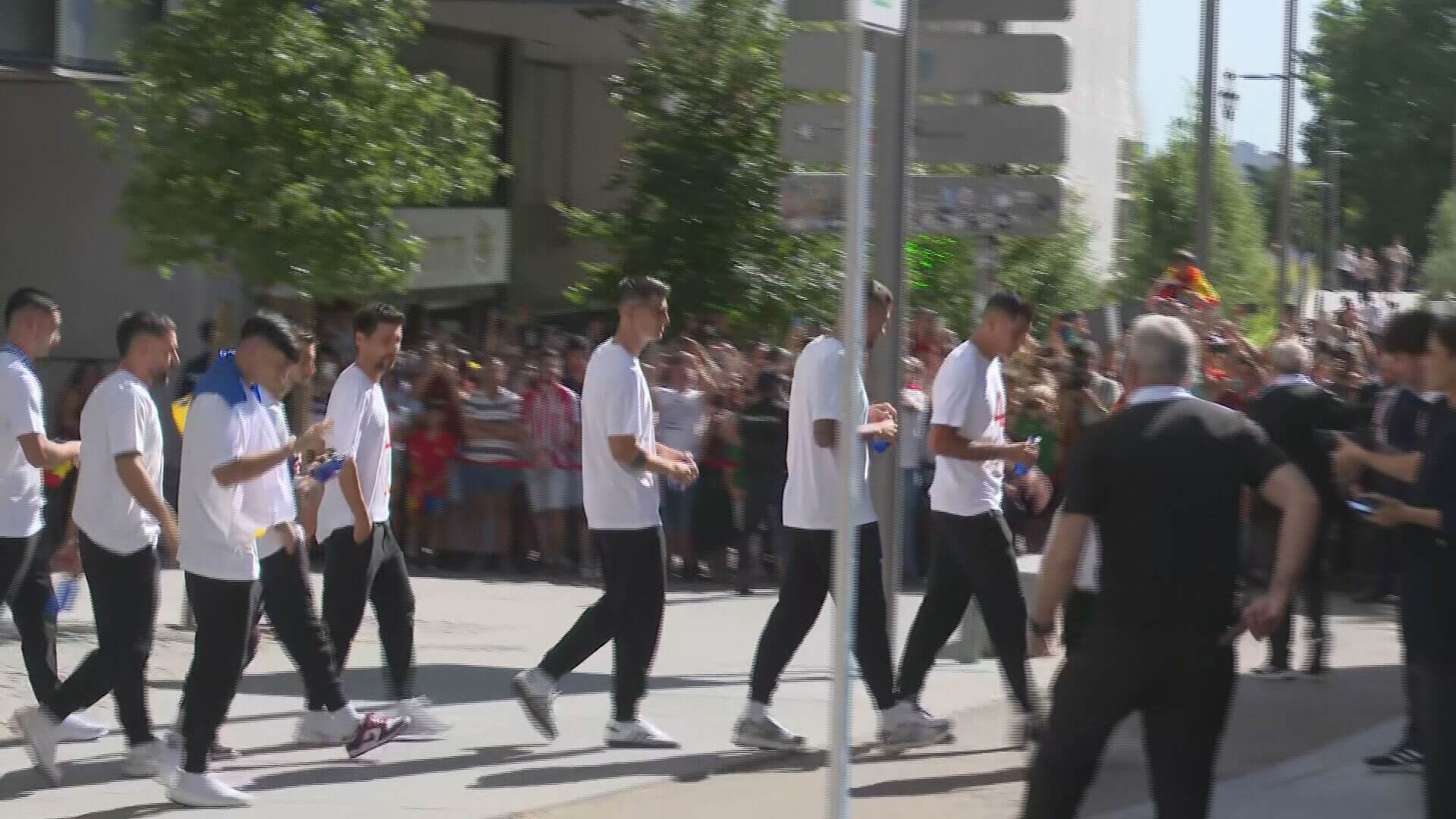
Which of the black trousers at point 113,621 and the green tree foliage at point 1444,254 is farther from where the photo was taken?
the green tree foliage at point 1444,254

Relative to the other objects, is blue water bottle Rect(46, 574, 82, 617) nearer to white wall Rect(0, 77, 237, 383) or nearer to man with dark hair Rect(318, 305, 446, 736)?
man with dark hair Rect(318, 305, 446, 736)

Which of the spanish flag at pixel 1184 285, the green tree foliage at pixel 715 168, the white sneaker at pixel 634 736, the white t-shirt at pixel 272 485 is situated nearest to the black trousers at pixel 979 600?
the white sneaker at pixel 634 736

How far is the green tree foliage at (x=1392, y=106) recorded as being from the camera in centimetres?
6131

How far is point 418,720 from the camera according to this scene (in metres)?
8.58

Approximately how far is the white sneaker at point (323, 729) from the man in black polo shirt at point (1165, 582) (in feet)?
11.6

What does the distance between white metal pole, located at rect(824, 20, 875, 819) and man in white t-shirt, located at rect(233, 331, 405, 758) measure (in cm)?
261

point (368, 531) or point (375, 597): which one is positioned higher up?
point (368, 531)

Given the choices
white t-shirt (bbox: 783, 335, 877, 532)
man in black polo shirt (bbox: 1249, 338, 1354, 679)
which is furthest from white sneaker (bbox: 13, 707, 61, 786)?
man in black polo shirt (bbox: 1249, 338, 1354, 679)

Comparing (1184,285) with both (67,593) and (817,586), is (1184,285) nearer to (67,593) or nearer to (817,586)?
(817,586)

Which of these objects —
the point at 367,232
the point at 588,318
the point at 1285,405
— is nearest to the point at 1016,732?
the point at 1285,405

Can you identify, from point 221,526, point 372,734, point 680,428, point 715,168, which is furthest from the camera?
point 715,168

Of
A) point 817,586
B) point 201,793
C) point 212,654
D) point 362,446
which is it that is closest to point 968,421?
point 817,586

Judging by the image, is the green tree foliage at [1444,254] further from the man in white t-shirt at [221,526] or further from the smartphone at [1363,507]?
the man in white t-shirt at [221,526]

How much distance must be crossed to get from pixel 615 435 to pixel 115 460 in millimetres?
1894
